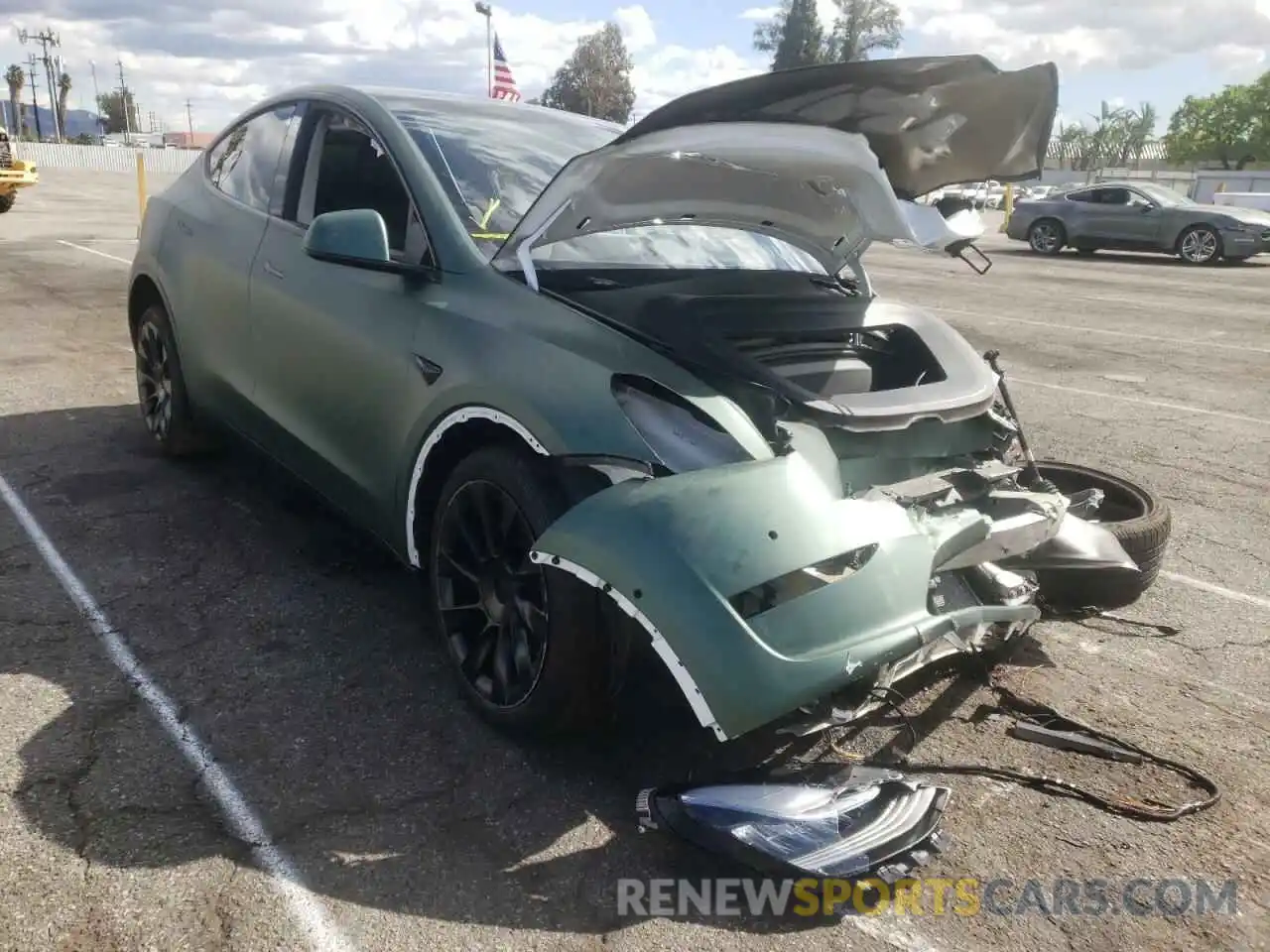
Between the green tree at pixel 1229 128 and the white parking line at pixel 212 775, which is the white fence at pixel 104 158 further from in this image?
the green tree at pixel 1229 128

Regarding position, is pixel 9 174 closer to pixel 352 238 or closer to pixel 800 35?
pixel 352 238

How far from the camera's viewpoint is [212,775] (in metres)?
2.74

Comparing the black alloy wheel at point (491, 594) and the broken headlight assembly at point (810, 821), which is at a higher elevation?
the black alloy wheel at point (491, 594)

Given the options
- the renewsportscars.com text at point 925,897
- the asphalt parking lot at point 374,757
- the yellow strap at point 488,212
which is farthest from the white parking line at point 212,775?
the yellow strap at point 488,212

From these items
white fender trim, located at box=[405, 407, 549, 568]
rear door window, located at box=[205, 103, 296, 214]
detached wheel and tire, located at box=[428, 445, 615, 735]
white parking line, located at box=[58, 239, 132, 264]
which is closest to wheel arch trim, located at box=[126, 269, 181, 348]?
rear door window, located at box=[205, 103, 296, 214]

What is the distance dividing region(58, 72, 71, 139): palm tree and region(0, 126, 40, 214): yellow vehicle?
87196 millimetres

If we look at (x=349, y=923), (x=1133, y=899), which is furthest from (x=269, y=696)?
(x=1133, y=899)

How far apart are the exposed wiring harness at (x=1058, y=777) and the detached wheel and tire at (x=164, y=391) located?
11.4 feet

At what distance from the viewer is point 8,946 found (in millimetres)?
2127

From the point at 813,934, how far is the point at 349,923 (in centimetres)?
101

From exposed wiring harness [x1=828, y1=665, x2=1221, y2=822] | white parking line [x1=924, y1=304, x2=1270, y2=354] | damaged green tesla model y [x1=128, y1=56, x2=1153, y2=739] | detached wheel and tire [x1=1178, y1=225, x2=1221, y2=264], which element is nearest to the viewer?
damaged green tesla model y [x1=128, y1=56, x2=1153, y2=739]

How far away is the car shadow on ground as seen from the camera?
2434mm

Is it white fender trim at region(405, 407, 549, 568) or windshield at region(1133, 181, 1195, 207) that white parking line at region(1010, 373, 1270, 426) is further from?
windshield at region(1133, 181, 1195, 207)

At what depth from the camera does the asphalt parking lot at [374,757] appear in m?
2.29
